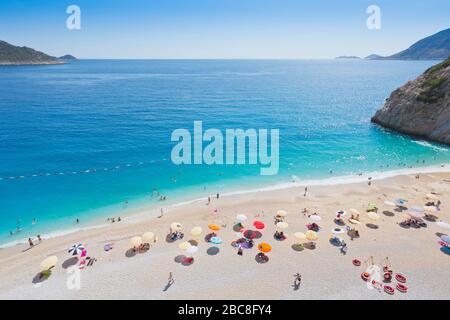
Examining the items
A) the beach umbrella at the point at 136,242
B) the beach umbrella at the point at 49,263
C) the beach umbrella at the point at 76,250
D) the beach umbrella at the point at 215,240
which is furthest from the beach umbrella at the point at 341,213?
the beach umbrella at the point at 49,263

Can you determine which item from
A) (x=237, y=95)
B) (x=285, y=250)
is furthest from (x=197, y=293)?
(x=237, y=95)

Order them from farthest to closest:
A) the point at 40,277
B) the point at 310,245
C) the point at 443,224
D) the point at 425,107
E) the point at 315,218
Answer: the point at 425,107 < the point at 315,218 < the point at 443,224 < the point at 310,245 < the point at 40,277

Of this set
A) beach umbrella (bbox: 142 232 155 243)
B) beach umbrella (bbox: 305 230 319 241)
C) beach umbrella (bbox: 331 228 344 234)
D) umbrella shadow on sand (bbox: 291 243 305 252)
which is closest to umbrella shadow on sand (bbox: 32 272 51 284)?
beach umbrella (bbox: 142 232 155 243)

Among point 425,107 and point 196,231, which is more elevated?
point 425,107

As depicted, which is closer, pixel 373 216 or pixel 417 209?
pixel 373 216

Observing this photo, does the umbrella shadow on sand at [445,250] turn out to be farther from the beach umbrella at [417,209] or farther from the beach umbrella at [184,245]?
the beach umbrella at [184,245]

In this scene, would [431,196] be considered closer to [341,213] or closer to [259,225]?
[341,213]

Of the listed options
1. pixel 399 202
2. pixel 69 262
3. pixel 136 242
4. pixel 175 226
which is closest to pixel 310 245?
pixel 175 226
